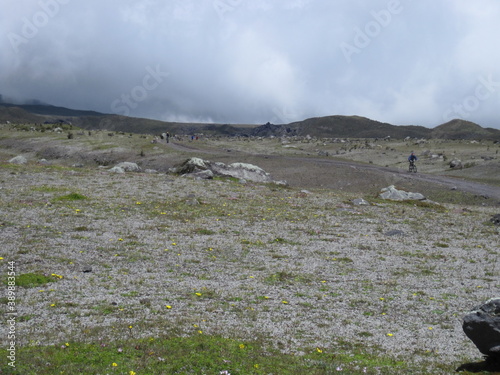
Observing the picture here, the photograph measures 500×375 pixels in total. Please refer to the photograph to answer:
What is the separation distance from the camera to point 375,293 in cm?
1638

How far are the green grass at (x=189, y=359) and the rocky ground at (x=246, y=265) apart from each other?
611 millimetres

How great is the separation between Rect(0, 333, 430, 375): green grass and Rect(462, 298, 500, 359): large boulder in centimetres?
168

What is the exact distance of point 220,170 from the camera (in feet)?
176

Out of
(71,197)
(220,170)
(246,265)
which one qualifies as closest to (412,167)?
(220,170)

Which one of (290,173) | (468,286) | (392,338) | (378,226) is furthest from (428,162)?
(392,338)

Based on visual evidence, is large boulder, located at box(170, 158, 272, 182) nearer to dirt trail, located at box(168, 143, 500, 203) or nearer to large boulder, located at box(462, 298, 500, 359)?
dirt trail, located at box(168, 143, 500, 203)

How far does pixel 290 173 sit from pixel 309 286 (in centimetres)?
4665

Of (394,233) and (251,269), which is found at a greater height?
(394,233)

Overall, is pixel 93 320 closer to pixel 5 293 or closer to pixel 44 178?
pixel 5 293

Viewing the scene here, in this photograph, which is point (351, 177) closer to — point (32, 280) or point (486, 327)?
point (32, 280)

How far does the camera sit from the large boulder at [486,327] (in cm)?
941

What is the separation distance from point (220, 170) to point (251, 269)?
116 ft

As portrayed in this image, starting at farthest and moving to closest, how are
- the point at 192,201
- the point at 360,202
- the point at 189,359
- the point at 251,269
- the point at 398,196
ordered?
1. the point at 398,196
2. the point at 360,202
3. the point at 192,201
4. the point at 251,269
5. the point at 189,359

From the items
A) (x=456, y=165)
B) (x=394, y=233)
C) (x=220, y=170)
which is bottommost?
(x=394, y=233)
